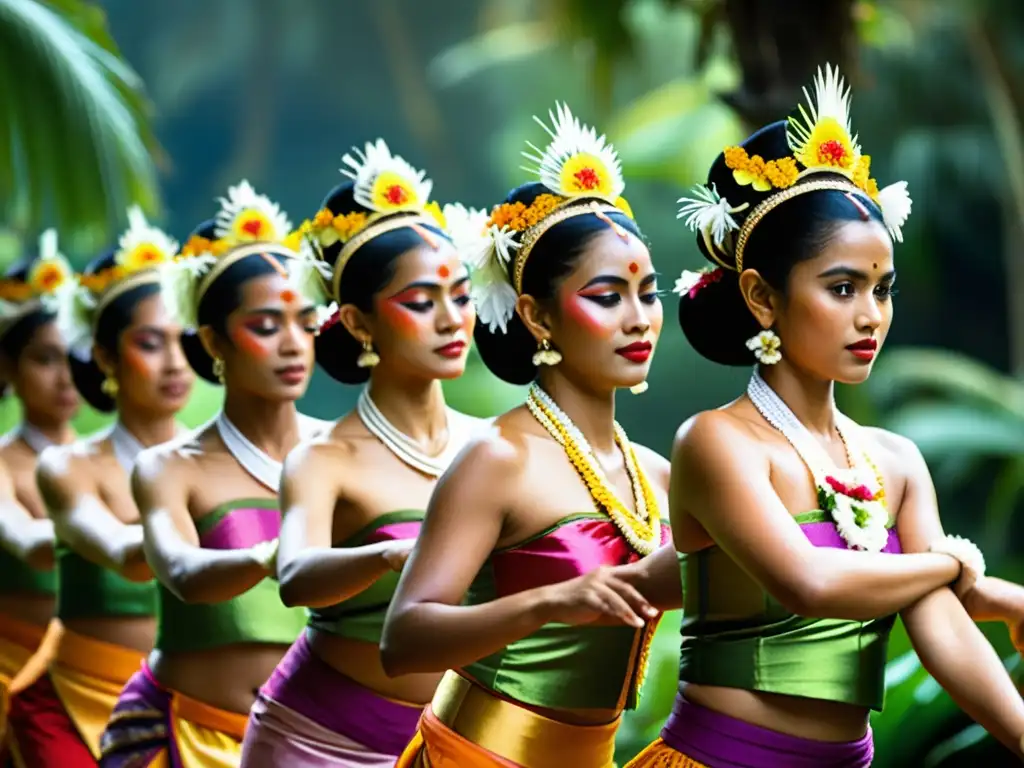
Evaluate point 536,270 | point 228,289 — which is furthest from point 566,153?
point 228,289

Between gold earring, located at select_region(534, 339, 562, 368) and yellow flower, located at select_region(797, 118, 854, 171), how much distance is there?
0.64 metres

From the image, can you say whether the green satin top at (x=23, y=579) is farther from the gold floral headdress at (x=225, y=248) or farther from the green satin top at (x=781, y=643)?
the green satin top at (x=781, y=643)

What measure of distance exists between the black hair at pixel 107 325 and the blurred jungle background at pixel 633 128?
1.71 meters

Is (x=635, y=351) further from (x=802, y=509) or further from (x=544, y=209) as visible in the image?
(x=802, y=509)

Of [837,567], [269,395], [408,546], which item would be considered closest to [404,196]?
[269,395]

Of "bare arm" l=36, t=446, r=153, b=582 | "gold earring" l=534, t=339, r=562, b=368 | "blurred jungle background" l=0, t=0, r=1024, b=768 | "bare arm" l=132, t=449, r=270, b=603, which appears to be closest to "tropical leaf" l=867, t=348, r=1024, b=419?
"blurred jungle background" l=0, t=0, r=1024, b=768

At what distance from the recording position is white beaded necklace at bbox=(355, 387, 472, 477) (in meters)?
4.15

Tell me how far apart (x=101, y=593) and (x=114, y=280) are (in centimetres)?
103

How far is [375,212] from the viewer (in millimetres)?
4336

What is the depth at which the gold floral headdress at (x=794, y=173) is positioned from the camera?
3121 millimetres

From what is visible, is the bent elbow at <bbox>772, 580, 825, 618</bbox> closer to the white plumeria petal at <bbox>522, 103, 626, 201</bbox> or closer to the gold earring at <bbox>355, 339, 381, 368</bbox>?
the white plumeria petal at <bbox>522, 103, 626, 201</bbox>

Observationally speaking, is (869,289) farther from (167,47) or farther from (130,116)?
(167,47)

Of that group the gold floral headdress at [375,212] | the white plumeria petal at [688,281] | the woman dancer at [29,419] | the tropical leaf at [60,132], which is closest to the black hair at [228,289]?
the gold floral headdress at [375,212]

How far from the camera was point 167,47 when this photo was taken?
69.8 feet
